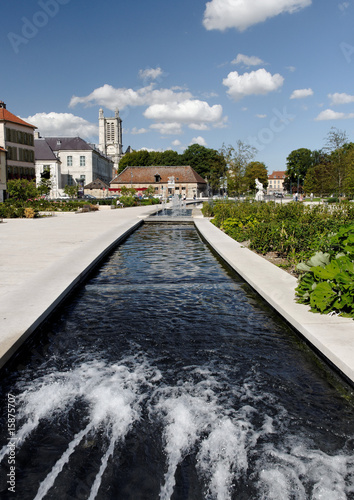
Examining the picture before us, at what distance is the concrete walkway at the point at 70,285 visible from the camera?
5215 mm

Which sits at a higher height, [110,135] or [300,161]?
[110,135]

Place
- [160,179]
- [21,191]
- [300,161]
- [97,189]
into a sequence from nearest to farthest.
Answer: [21,191] < [97,189] < [160,179] < [300,161]

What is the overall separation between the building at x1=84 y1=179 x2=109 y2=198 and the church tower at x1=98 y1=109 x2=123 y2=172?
52.1 m

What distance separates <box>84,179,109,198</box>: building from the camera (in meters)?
82.9

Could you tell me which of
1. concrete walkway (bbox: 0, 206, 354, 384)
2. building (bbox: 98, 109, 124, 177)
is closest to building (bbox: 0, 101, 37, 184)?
concrete walkway (bbox: 0, 206, 354, 384)

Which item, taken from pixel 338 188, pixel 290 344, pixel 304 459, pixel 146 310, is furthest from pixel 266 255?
pixel 338 188

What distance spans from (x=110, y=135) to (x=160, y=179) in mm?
52783

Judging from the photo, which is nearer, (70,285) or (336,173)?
(70,285)

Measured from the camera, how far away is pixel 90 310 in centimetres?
744

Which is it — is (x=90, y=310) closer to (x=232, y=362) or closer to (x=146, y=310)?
(x=146, y=310)

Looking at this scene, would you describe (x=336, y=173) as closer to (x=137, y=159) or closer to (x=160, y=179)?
(x=160, y=179)

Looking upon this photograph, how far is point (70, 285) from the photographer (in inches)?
323

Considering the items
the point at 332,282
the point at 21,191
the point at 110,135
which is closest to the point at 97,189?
the point at 21,191

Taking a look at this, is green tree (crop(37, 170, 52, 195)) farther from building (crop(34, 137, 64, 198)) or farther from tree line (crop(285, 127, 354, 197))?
tree line (crop(285, 127, 354, 197))
